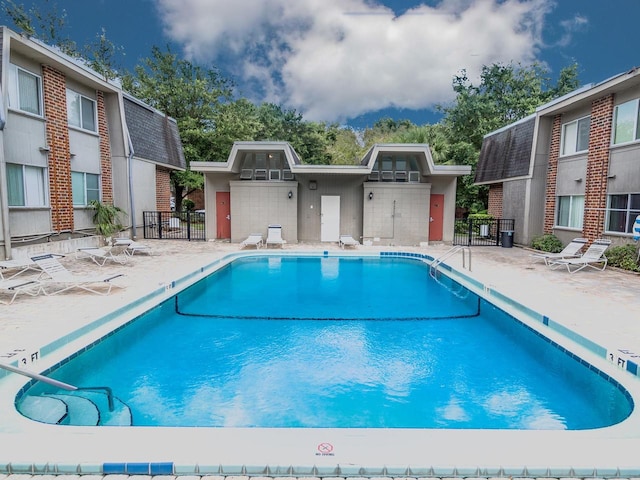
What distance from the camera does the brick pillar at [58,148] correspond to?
38.1 ft

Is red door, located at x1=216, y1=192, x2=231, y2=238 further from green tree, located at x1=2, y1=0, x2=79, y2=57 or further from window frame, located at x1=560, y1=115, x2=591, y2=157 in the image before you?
green tree, located at x1=2, y1=0, x2=79, y2=57

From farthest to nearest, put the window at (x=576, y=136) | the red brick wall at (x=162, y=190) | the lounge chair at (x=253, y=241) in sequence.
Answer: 1. the red brick wall at (x=162, y=190)
2. the lounge chair at (x=253, y=241)
3. the window at (x=576, y=136)

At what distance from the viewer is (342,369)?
17.5 ft

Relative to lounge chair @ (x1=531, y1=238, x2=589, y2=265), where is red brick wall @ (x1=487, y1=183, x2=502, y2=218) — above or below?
above

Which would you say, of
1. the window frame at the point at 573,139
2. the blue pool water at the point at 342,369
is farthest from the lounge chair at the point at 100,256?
the window frame at the point at 573,139

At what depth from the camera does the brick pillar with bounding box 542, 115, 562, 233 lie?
1453 centimetres

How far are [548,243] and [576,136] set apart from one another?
393 cm

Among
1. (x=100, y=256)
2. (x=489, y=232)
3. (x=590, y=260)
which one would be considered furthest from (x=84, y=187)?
(x=489, y=232)

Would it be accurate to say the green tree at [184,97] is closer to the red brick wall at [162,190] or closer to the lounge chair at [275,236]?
the red brick wall at [162,190]

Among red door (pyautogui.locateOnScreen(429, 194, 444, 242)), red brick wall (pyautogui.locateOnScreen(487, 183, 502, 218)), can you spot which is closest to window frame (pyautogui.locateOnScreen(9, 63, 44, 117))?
red door (pyautogui.locateOnScreen(429, 194, 444, 242))

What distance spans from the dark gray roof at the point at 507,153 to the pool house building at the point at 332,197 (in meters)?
2.46

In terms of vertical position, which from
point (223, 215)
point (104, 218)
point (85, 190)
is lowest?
point (104, 218)

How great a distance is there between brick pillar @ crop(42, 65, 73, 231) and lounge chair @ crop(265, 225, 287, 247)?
6.93 meters

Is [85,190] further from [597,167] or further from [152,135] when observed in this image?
[597,167]
